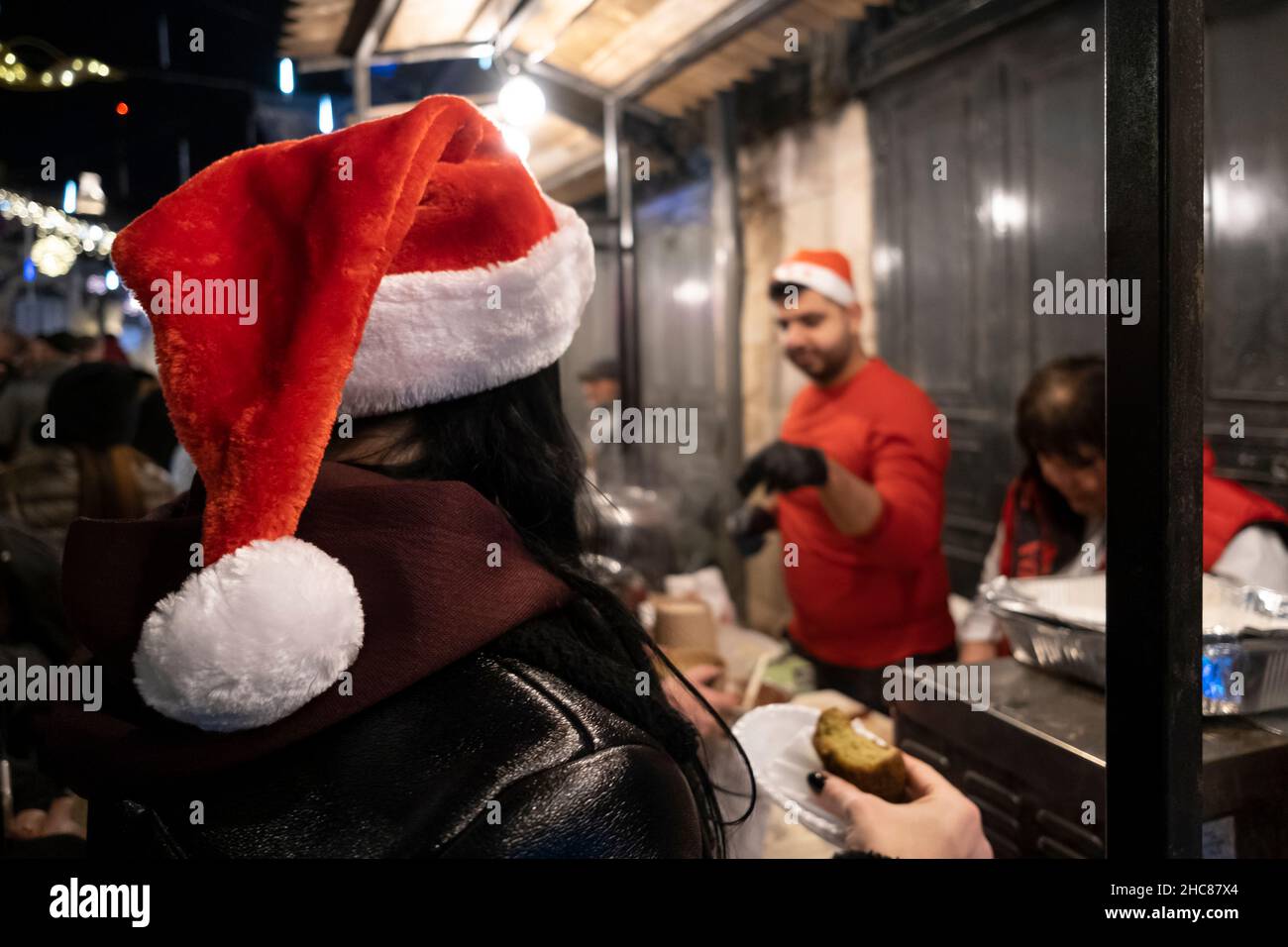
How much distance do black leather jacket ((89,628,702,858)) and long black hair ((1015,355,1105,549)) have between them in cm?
164

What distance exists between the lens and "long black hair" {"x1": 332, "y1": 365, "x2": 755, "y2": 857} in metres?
0.78

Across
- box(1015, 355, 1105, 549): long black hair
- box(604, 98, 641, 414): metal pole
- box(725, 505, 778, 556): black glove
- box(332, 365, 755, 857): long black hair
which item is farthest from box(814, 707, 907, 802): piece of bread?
box(604, 98, 641, 414): metal pole

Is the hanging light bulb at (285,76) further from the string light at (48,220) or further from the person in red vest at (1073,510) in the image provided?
the person in red vest at (1073,510)

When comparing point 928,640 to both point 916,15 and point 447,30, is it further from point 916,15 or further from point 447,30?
point 916,15

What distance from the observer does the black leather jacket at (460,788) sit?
680 mm

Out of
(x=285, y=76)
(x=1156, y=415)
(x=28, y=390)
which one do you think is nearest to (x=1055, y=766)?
(x=1156, y=415)

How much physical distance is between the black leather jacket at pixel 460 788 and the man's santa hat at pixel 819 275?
86.5 inches

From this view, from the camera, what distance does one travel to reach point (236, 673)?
69 cm

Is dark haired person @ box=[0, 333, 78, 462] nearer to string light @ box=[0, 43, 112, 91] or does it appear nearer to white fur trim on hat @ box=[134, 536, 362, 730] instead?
string light @ box=[0, 43, 112, 91]

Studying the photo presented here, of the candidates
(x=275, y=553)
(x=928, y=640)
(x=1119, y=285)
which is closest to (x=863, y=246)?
(x=928, y=640)

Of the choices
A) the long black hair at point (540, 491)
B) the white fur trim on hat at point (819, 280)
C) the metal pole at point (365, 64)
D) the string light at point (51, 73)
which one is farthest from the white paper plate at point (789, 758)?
the string light at point (51, 73)

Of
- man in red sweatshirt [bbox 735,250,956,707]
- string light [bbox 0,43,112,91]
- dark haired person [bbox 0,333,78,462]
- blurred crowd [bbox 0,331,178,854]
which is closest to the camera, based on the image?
blurred crowd [bbox 0,331,178,854]

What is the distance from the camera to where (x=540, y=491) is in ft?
3.08
